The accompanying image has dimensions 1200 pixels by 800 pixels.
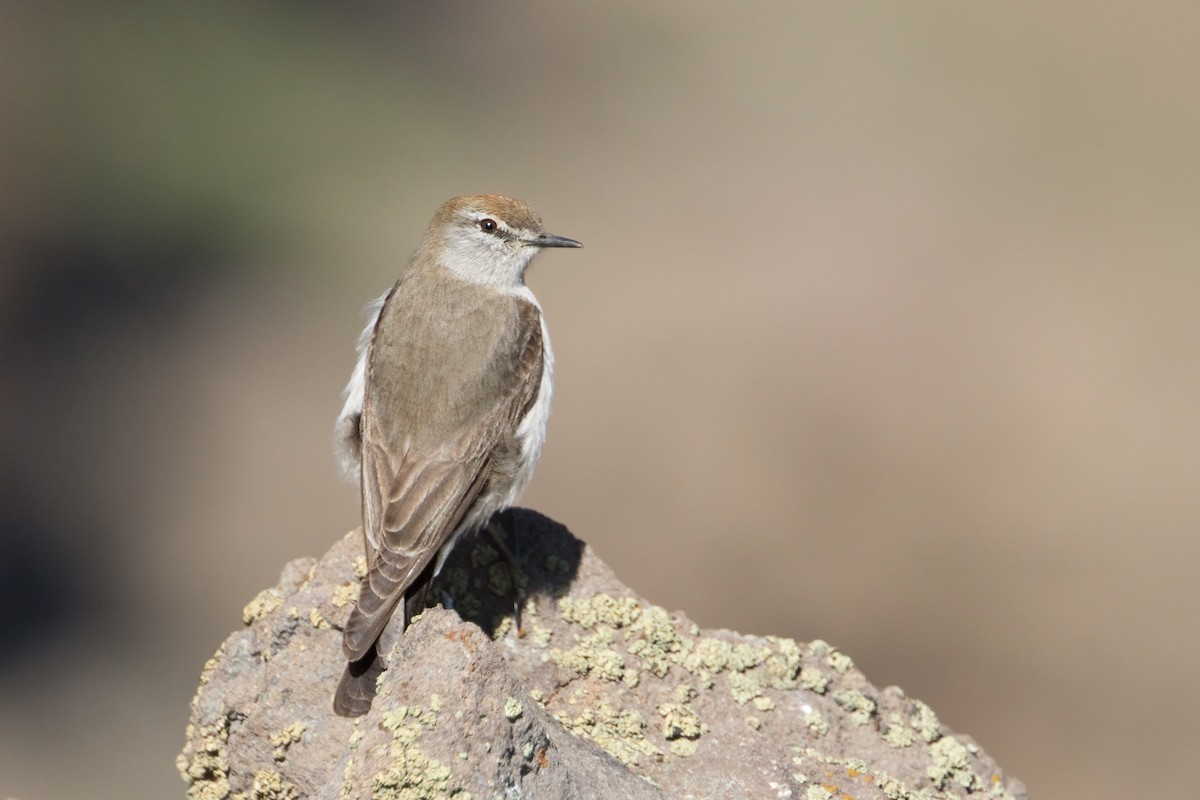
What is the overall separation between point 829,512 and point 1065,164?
743 cm

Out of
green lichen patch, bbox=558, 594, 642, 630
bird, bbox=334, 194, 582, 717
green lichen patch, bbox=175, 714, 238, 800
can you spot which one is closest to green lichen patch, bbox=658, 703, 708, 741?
green lichen patch, bbox=558, 594, 642, 630

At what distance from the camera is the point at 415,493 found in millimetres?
5695

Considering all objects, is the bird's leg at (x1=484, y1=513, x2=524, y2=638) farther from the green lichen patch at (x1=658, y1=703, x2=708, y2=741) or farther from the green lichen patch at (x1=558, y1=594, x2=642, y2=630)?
the green lichen patch at (x1=658, y1=703, x2=708, y2=741)

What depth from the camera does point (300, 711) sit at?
17.4ft

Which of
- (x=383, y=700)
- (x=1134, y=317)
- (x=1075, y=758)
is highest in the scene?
(x=1134, y=317)

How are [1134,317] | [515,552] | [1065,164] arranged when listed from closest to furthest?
[515,552] < [1134,317] < [1065,164]

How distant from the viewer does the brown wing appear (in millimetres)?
5191

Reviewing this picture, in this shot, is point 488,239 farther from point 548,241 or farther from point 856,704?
point 856,704

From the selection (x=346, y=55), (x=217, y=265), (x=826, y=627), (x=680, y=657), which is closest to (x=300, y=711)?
→ (x=680, y=657)

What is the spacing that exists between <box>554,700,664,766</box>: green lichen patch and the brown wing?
81 centimetres

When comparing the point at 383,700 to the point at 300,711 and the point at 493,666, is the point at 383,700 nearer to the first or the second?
the point at 493,666

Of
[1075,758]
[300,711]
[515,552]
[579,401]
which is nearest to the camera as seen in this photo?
[300,711]

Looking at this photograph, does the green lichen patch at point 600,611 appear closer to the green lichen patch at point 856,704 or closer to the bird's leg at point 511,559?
the bird's leg at point 511,559

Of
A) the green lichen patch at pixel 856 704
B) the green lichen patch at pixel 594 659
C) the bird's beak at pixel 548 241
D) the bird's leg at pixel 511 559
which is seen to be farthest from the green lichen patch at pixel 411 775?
the bird's beak at pixel 548 241
